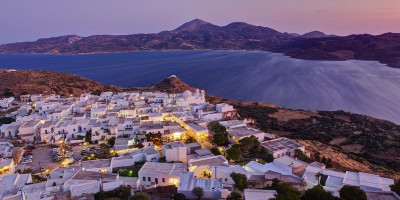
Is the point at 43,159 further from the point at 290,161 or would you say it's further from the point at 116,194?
the point at 290,161

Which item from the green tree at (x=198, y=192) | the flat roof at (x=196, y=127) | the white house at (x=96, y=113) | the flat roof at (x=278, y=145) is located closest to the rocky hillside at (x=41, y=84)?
the white house at (x=96, y=113)

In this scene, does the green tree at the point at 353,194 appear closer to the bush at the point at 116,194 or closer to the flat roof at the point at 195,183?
the flat roof at the point at 195,183

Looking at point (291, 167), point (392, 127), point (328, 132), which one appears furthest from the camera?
point (392, 127)

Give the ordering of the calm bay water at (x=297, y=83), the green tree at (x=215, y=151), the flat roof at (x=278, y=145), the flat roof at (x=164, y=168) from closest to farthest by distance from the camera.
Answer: the flat roof at (x=164, y=168), the green tree at (x=215, y=151), the flat roof at (x=278, y=145), the calm bay water at (x=297, y=83)

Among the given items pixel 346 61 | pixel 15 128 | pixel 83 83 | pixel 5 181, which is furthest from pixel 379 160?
pixel 346 61

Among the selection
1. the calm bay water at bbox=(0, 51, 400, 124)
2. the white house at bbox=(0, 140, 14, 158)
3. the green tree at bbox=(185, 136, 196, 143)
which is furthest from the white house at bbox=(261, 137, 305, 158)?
the calm bay water at bbox=(0, 51, 400, 124)

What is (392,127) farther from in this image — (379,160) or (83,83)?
(83,83)
